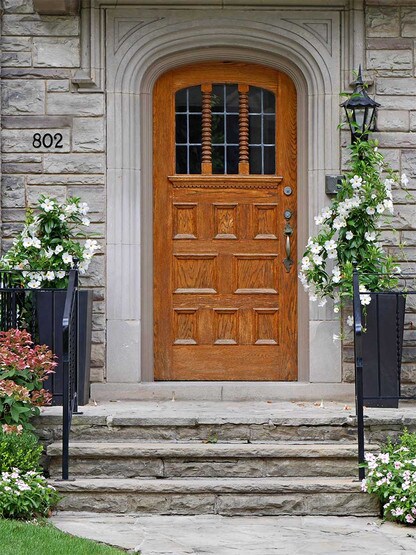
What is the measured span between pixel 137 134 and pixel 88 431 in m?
2.72

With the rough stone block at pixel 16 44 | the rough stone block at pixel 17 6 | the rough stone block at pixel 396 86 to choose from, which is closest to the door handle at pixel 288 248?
the rough stone block at pixel 396 86

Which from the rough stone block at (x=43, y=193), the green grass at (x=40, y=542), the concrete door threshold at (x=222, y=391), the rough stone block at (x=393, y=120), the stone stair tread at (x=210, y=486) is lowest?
the green grass at (x=40, y=542)

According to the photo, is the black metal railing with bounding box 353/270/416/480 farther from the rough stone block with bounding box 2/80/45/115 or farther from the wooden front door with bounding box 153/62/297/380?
the rough stone block with bounding box 2/80/45/115

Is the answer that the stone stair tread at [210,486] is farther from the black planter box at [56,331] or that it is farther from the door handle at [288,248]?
the door handle at [288,248]

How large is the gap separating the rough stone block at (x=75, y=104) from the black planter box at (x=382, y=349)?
275cm

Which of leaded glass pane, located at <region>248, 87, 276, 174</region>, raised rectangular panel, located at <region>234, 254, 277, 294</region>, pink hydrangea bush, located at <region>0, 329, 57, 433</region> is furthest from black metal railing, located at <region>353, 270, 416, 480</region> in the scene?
pink hydrangea bush, located at <region>0, 329, 57, 433</region>

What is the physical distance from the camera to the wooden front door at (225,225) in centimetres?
930

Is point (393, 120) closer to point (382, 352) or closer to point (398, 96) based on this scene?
point (398, 96)

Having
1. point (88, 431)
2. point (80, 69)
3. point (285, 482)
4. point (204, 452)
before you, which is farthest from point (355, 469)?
point (80, 69)

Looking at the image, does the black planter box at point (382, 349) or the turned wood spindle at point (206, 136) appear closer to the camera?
the black planter box at point (382, 349)

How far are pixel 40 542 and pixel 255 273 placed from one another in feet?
13.0

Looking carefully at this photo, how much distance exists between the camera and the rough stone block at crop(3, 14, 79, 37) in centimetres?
905

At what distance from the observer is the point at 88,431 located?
7.61 m

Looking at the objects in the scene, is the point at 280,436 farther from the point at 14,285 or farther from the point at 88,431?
the point at 14,285
